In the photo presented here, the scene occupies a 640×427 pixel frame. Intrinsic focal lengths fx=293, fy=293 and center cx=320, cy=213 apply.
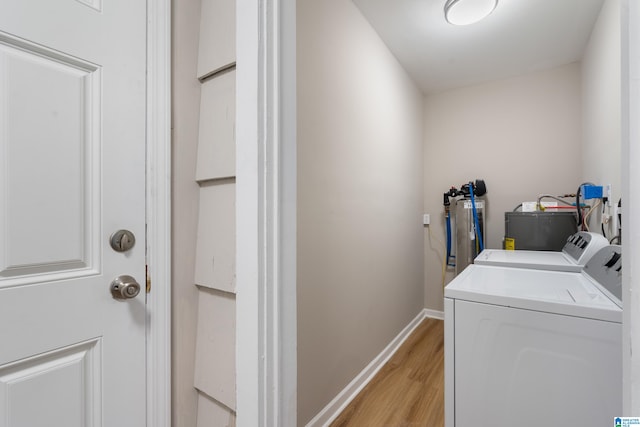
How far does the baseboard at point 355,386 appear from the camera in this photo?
5.13 feet

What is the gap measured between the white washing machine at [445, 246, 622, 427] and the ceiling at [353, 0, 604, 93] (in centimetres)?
170

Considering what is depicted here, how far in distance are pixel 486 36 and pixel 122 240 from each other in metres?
2.69

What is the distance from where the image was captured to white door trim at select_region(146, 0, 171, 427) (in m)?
0.78

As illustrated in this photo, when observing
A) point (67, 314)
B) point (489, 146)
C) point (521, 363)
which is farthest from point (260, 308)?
point (489, 146)

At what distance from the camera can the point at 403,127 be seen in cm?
270

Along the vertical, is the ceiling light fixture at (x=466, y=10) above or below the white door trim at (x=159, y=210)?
above

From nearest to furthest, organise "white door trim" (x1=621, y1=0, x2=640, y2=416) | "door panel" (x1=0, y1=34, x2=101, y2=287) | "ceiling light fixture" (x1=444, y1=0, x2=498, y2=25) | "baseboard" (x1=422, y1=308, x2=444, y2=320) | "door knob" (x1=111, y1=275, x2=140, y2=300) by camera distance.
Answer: "white door trim" (x1=621, y1=0, x2=640, y2=416) < "door panel" (x1=0, y1=34, x2=101, y2=287) < "door knob" (x1=111, y1=275, x2=140, y2=300) < "ceiling light fixture" (x1=444, y1=0, x2=498, y2=25) < "baseboard" (x1=422, y1=308, x2=444, y2=320)

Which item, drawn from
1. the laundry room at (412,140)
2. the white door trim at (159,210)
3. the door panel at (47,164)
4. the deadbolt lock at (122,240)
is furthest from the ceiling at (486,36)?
the deadbolt lock at (122,240)

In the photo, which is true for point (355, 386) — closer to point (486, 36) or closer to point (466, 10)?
point (466, 10)

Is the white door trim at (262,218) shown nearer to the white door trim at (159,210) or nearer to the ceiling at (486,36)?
the white door trim at (159,210)

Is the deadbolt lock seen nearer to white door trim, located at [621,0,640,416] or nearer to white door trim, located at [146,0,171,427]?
white door trim, located at [146,0,171,427]

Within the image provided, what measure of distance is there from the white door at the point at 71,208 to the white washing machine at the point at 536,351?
3.53ft

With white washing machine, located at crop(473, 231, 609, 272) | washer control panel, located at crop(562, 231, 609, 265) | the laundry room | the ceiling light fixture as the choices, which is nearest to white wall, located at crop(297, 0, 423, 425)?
the laundry room

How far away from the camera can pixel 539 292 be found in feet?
3.58
